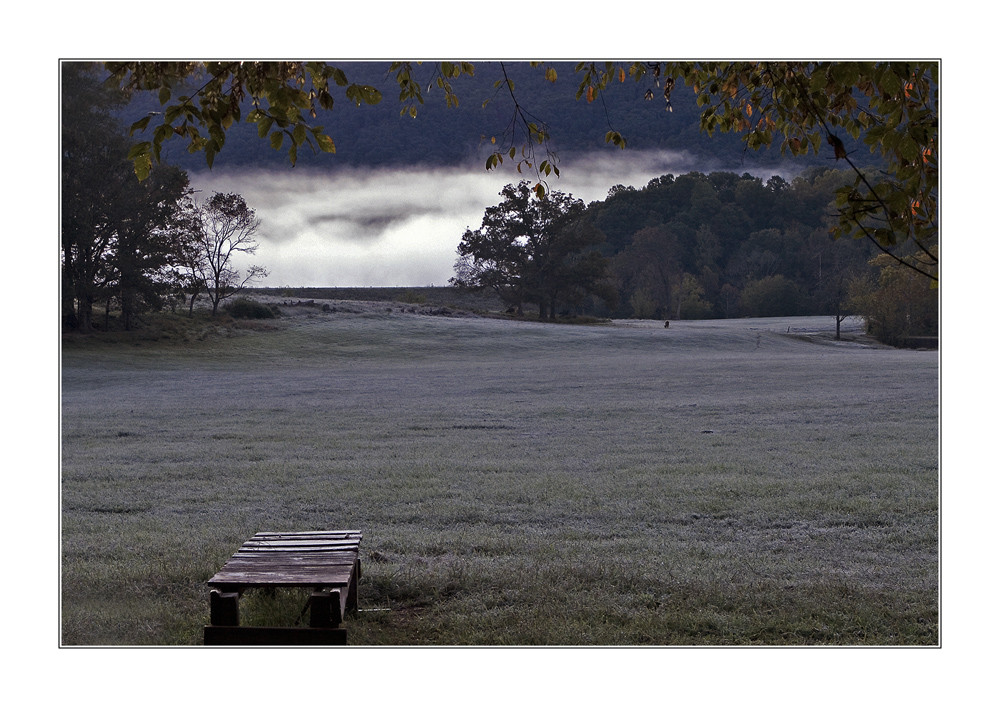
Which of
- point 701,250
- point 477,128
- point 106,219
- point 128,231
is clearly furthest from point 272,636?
point 128,231

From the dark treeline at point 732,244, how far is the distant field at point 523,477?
435 millimetres

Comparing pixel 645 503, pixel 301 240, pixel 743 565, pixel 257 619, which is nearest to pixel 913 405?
pixel 645 503

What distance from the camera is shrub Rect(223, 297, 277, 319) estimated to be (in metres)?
8.00

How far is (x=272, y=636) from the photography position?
8.76 ft

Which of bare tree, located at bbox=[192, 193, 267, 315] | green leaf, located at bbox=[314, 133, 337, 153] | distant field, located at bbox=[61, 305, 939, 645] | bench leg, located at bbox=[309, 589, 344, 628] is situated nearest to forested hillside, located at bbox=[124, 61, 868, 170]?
A: bare tree, located at bbox=[192, 193, 267, 315]

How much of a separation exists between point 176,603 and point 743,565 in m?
2.54

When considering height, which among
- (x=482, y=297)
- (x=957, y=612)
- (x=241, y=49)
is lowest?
(x=957, y=612)

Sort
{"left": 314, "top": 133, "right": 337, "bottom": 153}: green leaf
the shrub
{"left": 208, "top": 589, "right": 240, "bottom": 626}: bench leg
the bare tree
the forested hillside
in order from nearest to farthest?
1. {"left": 314, "top": 133, "right": 337, "bottom": 153}: green leaf
2. {"left": 208, "top": 589, "right": 240, "bottom": 626}: bench leg
3. the forested hillside
4. the bare tree
5. the shrub

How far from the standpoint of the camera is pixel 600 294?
693 cm

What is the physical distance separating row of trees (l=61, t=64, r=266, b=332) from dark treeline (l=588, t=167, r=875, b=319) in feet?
9.87

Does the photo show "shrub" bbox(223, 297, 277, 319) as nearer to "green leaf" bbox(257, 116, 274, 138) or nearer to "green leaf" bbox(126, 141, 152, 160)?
"green leaf" bbox(126, 141, 152, 160)

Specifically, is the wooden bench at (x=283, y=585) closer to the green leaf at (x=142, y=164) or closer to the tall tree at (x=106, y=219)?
the green leaf at (x=142, y=164)

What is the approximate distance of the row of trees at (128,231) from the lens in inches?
244

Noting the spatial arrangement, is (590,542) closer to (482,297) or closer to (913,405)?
(482,297)
